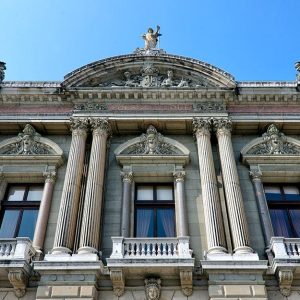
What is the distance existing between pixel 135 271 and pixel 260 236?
4.75 m

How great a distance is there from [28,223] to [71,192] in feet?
6.87

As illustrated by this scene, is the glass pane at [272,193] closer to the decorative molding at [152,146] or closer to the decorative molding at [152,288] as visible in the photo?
the decorative molding at [152,146]

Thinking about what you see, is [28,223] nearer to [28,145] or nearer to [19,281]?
[19,281]

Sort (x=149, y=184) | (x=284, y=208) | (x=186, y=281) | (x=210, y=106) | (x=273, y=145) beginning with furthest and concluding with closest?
(x=210, y=106)
(x=273, y=145)
(x=149, y=184)
(x=284, y=208)
(x=186, y=281)

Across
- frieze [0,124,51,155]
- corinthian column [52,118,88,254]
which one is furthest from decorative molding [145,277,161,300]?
frieze [0,124,51,155]

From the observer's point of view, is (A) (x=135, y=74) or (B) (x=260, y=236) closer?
(B) (x=260, y=236)

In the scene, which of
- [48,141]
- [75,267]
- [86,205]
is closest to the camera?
[75,267]

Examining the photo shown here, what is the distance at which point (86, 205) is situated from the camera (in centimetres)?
1418

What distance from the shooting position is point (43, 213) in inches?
577

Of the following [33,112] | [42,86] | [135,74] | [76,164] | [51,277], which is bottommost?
[51,277]

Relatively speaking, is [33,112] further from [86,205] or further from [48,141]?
[86,205]

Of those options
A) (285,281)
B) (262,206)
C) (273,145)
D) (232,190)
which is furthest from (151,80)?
(285,281)

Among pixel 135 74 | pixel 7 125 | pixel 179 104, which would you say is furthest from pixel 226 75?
pixel 7 125

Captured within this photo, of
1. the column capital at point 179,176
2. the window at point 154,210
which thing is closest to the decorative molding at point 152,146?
the column capital at point 179,176
